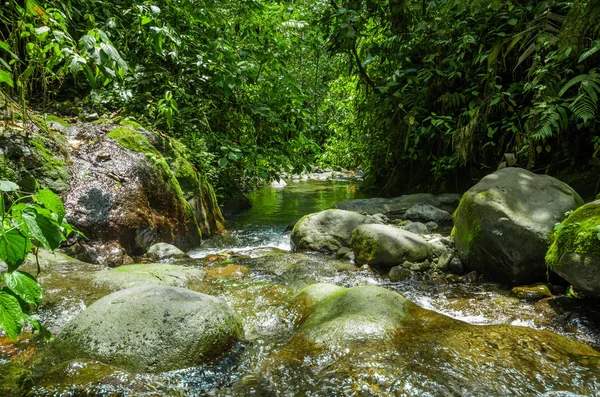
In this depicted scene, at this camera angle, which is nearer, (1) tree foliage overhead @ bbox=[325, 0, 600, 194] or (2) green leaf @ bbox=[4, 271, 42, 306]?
(2) green leaf @ bbox=[4, 271, 42, 306]

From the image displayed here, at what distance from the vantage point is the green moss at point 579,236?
3262 millimetres

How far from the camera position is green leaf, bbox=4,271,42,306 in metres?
1.16

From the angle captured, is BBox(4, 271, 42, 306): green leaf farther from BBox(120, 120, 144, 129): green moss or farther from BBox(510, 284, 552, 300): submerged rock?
BBox(120, 120, 144, 129): green moss

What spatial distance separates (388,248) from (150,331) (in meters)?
3.14

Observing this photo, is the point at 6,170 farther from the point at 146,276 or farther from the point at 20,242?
the point at 20,242

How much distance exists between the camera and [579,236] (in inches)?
133

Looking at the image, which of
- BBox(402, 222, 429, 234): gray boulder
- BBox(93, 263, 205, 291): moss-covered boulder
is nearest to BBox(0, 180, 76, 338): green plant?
BBox(93, 263, 205, 291): moss-covered boulder

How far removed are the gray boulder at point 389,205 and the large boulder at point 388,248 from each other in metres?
2.43

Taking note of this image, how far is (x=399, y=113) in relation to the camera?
9.23 metres

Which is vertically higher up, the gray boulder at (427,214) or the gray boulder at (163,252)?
the gray boulder at (163,252)

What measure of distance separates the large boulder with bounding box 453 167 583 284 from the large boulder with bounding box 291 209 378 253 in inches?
70.4

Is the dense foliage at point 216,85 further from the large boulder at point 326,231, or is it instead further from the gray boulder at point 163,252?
the gray boulder at point 163,252

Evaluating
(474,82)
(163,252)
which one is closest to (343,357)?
(163,252)

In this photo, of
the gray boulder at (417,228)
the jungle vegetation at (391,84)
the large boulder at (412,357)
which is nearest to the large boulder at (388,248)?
the gray boulder at (417,228)
